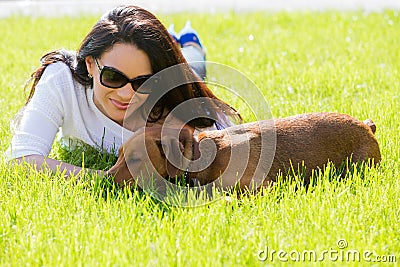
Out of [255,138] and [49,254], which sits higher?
[255,138]

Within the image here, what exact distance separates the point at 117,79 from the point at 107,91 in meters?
0.17

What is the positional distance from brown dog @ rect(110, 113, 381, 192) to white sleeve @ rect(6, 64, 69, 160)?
527mm

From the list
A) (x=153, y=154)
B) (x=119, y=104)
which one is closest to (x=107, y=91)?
(x=119, y=104)

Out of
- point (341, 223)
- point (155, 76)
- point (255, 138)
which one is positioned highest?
point (155, 76)

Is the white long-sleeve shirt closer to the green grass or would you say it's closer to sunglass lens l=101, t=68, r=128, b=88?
the green grass

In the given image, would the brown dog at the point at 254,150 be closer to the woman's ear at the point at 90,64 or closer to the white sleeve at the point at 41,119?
the white sleeve at the point at 41,119

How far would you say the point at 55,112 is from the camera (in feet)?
11.7

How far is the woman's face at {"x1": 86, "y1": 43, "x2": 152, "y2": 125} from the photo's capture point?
3.36m

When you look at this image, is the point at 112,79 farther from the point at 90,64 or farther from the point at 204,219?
the point at 204,219

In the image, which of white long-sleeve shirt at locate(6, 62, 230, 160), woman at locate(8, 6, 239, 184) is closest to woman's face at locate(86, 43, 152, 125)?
woman at locate(8, 6, 239, 184)

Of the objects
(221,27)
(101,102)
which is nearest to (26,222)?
(101,102)

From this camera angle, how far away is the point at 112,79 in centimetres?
336

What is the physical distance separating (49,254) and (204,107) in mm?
1540

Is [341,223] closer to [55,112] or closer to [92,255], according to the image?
[92,255]
